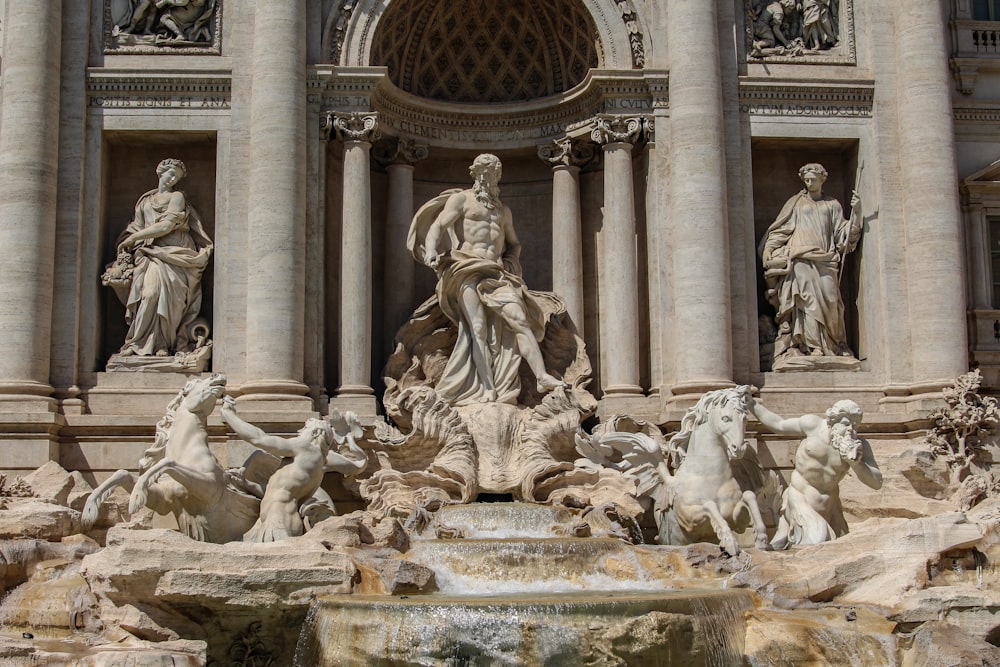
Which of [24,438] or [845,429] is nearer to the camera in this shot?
[845,429]

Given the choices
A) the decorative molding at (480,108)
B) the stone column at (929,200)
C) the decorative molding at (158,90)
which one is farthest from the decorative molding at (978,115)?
the decorative molding at (158,90)

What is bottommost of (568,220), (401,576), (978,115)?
(401,576)

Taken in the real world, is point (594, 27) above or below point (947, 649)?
above

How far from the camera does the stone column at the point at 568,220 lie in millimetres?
20953

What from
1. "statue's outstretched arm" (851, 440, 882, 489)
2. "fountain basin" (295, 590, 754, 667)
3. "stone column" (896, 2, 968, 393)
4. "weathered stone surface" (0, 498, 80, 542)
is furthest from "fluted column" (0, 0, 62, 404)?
"stone column" (896, 2, 968, 393)

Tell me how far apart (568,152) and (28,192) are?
867 centimetres

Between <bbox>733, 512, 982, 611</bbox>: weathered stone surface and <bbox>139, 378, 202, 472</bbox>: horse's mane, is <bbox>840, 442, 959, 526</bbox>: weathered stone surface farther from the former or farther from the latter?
<bbox>139, 378, 202, 472</bbox>: horse's mane

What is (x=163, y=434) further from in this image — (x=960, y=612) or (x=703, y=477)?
(x=960, y=612)

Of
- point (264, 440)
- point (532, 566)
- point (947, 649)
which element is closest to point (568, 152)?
point (264, 440)

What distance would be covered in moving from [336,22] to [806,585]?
12090 mm

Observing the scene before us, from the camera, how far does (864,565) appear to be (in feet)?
43.8

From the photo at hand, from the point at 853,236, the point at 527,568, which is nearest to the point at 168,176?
the point at 527,568

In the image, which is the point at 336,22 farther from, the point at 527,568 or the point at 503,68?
the point at 527,568

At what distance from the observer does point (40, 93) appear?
63.1 ft
